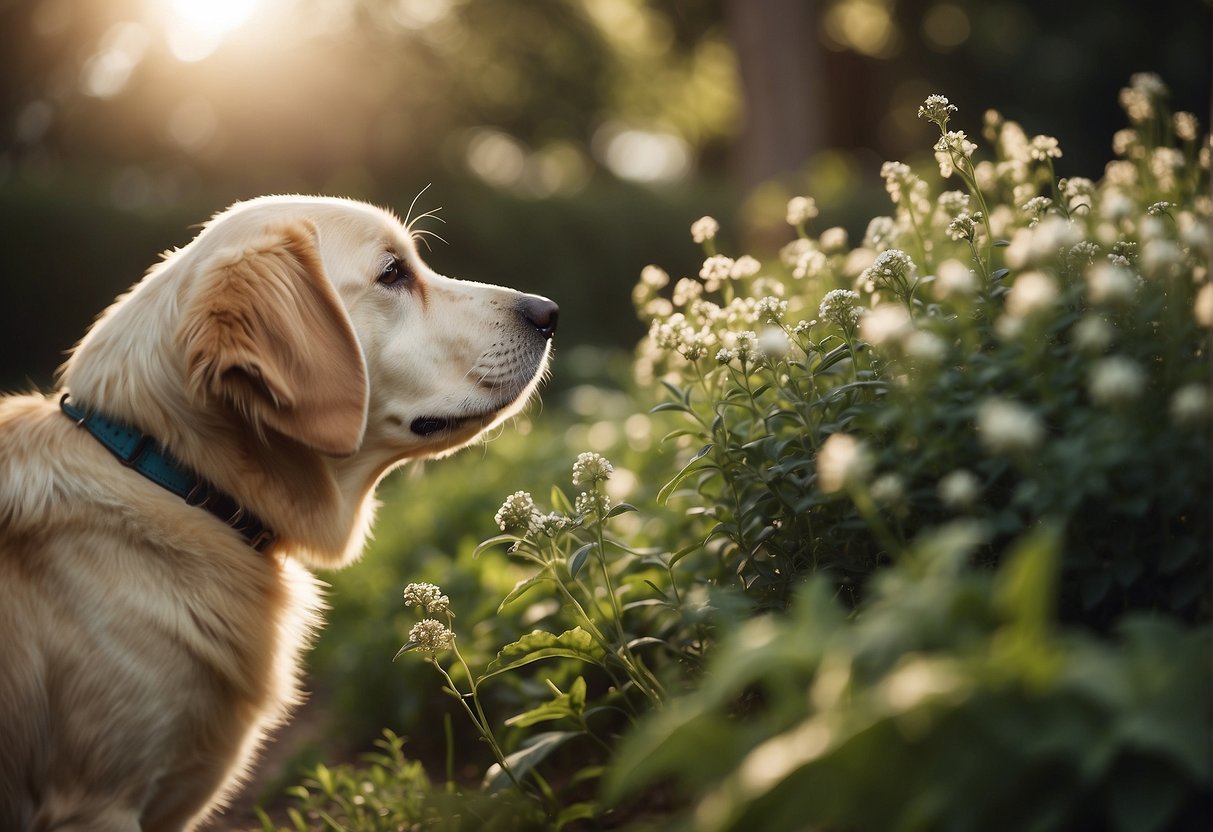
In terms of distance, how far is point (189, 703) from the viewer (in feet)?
7.39

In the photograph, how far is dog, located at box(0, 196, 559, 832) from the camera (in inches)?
85.3

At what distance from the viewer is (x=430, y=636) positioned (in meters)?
2.24

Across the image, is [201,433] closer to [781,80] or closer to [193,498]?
[193,498]

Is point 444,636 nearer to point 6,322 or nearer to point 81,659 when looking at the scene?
→ point 81,659

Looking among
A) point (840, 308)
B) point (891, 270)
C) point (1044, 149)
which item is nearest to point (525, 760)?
point (840, 308)

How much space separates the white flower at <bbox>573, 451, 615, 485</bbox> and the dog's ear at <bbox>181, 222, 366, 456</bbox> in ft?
2.10

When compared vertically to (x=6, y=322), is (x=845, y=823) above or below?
above

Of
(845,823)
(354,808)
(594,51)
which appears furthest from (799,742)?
(594,51)

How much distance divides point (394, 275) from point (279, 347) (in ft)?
2.01

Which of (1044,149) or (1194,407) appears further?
(1044,149)

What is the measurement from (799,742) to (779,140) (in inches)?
500

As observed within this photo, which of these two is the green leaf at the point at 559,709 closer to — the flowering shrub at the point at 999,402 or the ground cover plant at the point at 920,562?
the ground cover plant at the point at 920,562

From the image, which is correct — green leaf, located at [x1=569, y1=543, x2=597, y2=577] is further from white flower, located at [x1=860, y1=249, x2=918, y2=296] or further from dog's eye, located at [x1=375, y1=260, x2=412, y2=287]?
dog's eye, located at [x1=375, y1=260, x2=412, y2=287]

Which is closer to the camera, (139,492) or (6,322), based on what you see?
(139,492)
